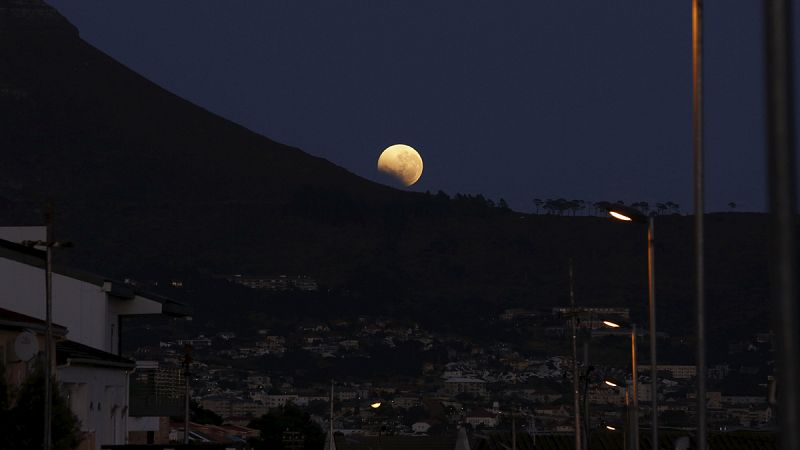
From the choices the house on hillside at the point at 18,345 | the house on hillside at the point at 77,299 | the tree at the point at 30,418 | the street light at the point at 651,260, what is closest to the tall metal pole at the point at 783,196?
the street light at the point at 651,260

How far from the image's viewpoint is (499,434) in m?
97.1

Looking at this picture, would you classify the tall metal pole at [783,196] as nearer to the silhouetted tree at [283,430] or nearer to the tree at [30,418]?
the tree at [30,418]

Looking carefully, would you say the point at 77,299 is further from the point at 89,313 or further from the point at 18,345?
the point at 18,345

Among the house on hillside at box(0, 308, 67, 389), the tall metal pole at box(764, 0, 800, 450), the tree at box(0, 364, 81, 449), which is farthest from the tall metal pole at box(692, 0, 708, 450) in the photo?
the house on hillside at box(0, 308, 67, 389)

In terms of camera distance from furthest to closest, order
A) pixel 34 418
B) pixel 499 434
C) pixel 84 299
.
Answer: pixel 499 434
pixel 84 299
pixel 34 418

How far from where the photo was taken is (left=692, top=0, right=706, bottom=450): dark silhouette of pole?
20.5m

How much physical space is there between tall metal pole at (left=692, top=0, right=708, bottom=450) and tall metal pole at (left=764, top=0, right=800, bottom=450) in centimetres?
1158

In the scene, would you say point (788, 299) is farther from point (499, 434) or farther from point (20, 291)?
point (499, 434)

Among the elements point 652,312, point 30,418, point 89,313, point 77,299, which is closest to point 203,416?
point 89,313

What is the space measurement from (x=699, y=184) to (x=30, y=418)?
16.5 metres

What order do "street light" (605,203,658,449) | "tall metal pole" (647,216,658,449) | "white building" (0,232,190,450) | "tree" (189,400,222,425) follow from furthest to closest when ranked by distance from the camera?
"tree" (189,400,222,425)
"white building" (0,232,190,450)
"tall metal pole" (647,216,658,449)
"street light" (605,203,658,449)

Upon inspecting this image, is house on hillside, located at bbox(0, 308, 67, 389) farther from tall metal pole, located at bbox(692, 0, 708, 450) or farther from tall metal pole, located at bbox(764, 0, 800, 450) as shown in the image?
tall metal pole, located at bbox(764, 0, 800, 450)

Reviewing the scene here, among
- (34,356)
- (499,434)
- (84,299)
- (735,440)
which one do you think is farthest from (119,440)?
(499,434)

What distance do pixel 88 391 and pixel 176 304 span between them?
1106cm
